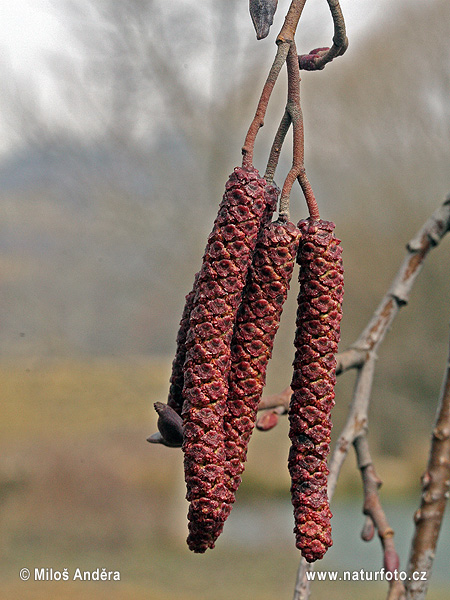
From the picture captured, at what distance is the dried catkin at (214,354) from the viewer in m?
0.36

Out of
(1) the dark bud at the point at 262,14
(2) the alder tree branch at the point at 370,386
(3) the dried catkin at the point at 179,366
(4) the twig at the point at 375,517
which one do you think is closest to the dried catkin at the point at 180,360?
(3) the dried catkin at the point at 179,366

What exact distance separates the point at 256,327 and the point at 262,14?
0.62ft

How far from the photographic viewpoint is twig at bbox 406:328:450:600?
2.77 ft

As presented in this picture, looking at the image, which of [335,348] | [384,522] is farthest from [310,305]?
[384,522]

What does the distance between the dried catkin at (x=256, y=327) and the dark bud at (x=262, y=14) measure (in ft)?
0.40

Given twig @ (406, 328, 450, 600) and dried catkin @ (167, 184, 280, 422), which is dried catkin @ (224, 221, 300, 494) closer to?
dried catkin @ (167, 184, 280, 422)

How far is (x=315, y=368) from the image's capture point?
0.40m

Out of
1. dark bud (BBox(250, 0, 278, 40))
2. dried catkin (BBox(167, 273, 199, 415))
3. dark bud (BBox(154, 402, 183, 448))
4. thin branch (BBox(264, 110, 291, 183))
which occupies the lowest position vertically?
dark bud (BBox(154, 402, 183, 448))

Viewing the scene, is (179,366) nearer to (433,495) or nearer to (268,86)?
(268,86)

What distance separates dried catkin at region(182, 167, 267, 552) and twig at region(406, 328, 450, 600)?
56cm

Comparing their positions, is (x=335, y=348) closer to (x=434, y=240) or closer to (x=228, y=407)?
(x=228, y=407)

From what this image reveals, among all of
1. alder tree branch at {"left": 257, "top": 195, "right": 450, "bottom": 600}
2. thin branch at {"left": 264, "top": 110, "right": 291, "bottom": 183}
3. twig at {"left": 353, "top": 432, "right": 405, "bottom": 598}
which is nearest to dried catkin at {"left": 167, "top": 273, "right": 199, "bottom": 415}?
thin branch at {"left": 264, "top": 110, "right": 291, "bottom": 183}

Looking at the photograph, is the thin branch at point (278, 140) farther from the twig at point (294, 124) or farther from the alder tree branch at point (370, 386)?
the alder tree branch at point (370, 386)

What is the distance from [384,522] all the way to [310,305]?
0.54m
